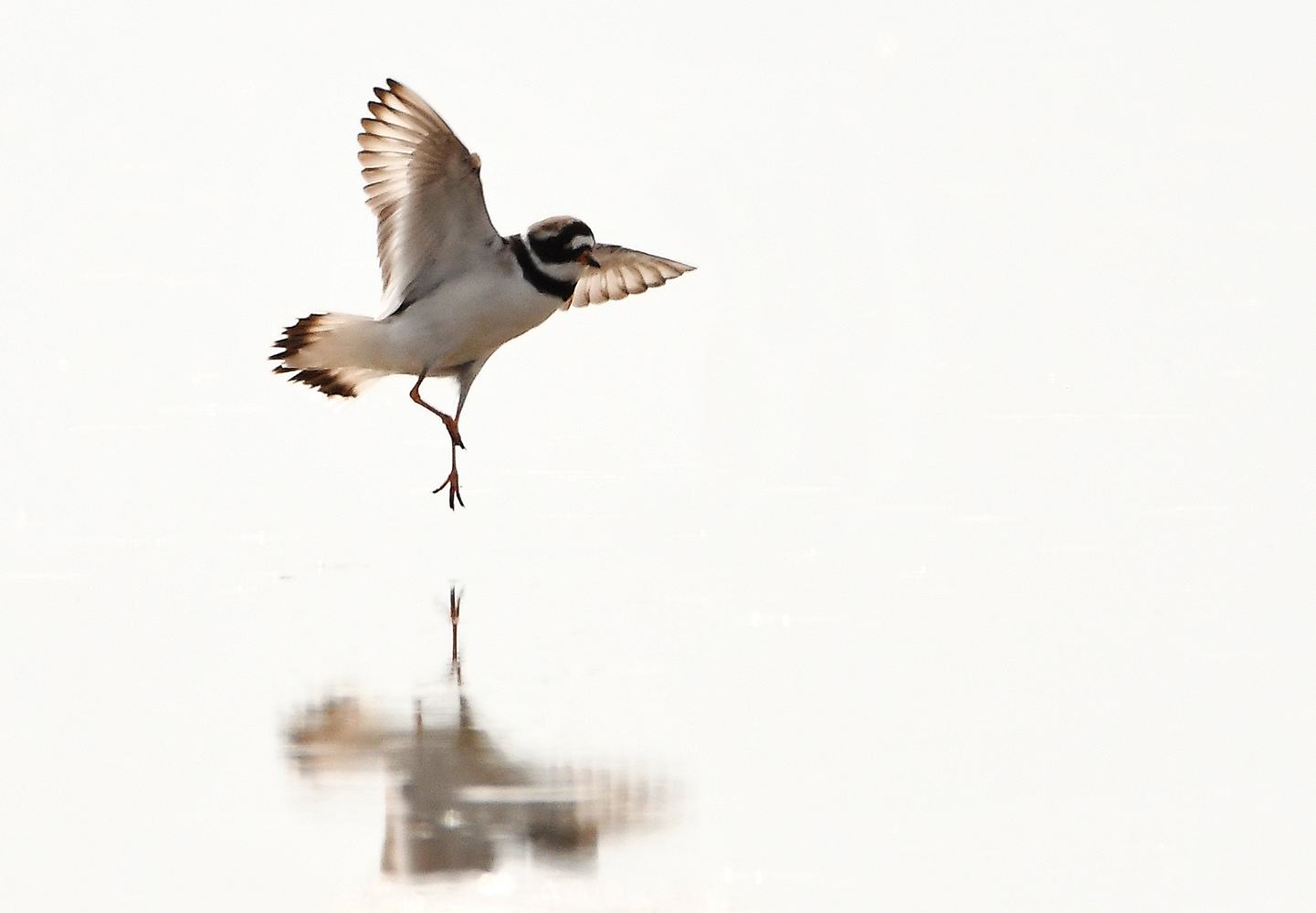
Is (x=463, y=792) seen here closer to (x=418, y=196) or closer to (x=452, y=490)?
(x=452, y=490)

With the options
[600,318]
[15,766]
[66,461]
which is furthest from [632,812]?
[600,318]

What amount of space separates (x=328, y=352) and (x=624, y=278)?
2.01 metres

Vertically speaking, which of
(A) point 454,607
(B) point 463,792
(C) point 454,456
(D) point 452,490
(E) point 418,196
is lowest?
(B) point 463,792

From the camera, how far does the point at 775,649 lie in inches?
265

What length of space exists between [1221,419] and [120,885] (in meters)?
6.69

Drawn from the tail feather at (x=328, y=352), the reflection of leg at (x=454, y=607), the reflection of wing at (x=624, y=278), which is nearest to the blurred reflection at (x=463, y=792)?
the reflection of leg at (x=454, y=607)

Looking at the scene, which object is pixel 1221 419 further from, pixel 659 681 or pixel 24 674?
pixel 24 674

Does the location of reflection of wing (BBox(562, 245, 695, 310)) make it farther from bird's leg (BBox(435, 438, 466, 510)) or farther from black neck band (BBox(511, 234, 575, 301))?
bird's leg (BBox(435, 438, 466, 510))

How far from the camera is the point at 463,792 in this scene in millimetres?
5301

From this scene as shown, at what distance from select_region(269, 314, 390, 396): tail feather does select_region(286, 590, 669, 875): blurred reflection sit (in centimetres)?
312

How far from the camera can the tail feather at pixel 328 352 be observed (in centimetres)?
886

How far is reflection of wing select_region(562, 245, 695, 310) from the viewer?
10.4 meters

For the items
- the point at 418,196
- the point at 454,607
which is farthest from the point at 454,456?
the point at 454,607

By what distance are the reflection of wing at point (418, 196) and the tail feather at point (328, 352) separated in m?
0.30
